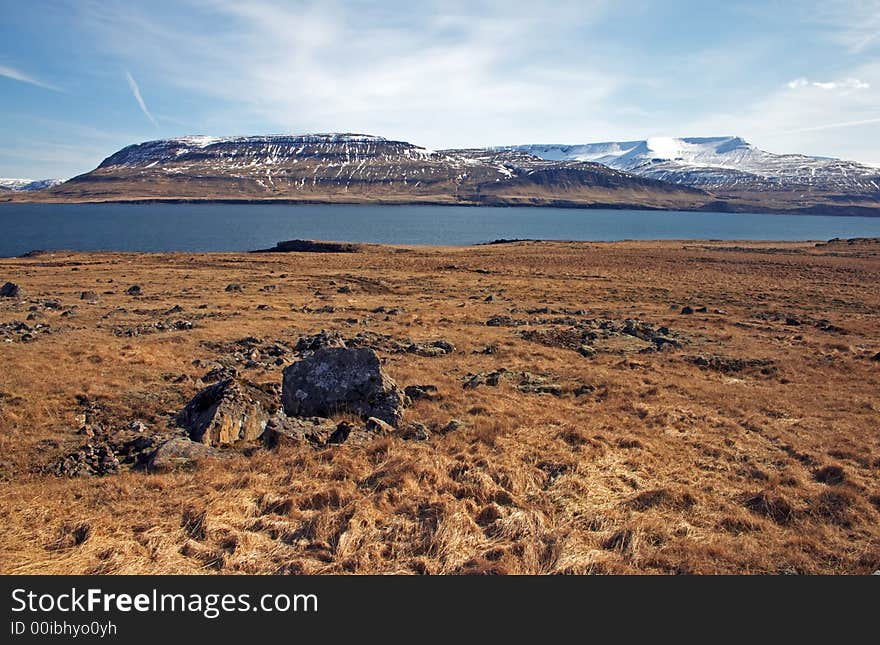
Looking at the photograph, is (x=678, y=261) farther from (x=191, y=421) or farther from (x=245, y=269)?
(x=191, y=421)

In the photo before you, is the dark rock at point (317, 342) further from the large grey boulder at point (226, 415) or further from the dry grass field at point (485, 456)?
the large grey boulder at point (226, 415)

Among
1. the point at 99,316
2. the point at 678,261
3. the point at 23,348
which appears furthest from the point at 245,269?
the point at 678,261

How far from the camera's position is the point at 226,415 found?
38.1 ft

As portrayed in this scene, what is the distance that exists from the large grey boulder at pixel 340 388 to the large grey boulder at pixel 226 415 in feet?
3.38

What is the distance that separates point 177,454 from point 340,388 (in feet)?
14.2

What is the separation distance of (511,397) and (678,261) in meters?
59.0

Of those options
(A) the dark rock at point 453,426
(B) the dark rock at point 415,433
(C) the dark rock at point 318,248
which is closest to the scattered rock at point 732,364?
(A) the dark rock at point 453,426

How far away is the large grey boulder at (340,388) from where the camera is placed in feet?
43.7

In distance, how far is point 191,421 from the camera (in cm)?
1220

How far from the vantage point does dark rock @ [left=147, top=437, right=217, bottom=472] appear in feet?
32.1

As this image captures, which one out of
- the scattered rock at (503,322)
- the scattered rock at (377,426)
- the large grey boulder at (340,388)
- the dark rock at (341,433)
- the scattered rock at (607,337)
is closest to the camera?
the dark rock at (341,433)

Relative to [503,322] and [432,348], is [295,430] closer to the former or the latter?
[432,348]
